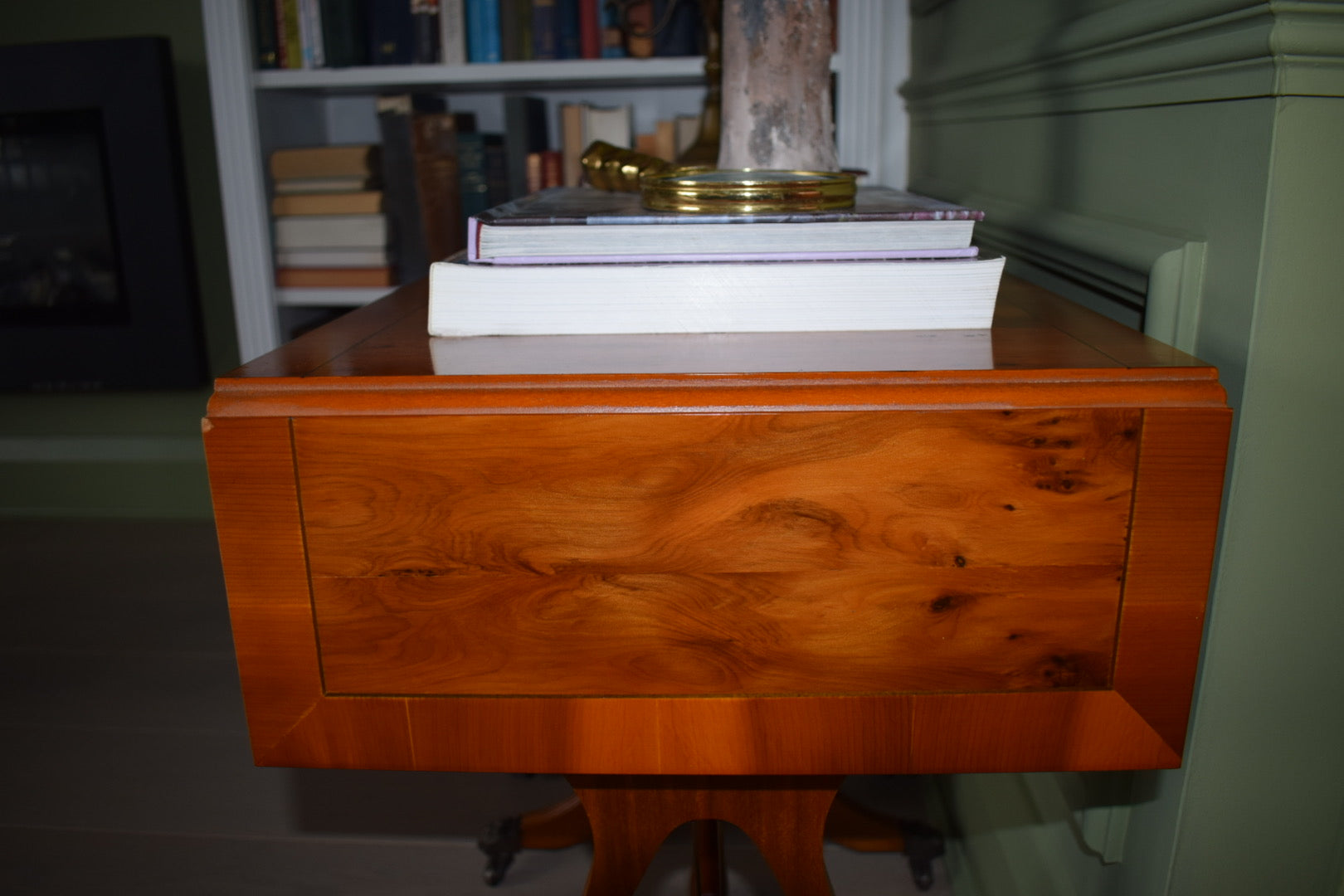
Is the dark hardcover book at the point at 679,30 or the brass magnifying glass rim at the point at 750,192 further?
the dark hardcover book at the point at 679,30

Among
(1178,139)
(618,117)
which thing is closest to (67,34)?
(618,117)

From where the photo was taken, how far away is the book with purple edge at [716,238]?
52 centimetres

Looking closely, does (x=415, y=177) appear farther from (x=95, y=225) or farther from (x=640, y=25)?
(x=95, y=225)

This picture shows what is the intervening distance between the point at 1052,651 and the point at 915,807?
0.84m

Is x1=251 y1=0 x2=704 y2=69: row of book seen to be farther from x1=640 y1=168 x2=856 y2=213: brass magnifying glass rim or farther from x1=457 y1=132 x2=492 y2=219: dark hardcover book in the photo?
x1=640 y1=168 x2=856 y2=213: brass magnifying glass rim

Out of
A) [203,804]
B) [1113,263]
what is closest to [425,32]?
[203,804]

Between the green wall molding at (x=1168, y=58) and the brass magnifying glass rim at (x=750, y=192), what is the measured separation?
0.16 meters

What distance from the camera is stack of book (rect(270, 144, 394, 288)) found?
1.61 metres

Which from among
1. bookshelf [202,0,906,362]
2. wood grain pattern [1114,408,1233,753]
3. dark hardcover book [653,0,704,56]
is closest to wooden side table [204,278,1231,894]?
wood grain pattern [1114,408,1233,753]

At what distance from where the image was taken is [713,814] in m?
0.64

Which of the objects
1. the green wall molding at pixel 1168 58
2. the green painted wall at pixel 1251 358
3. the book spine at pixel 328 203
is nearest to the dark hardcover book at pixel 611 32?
the book spine at pixel 328 203

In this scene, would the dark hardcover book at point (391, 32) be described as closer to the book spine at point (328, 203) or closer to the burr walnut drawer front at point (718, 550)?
the book spine at point (328, 203)

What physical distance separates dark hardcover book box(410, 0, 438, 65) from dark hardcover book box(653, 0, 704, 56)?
1.11 feet

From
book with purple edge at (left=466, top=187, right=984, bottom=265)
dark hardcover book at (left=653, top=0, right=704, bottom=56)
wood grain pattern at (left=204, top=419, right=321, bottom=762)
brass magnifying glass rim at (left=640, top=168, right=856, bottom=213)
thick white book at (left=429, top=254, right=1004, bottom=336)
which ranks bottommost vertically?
wood grain pattern at (left=204, top=419, right=321, bottom=762)
